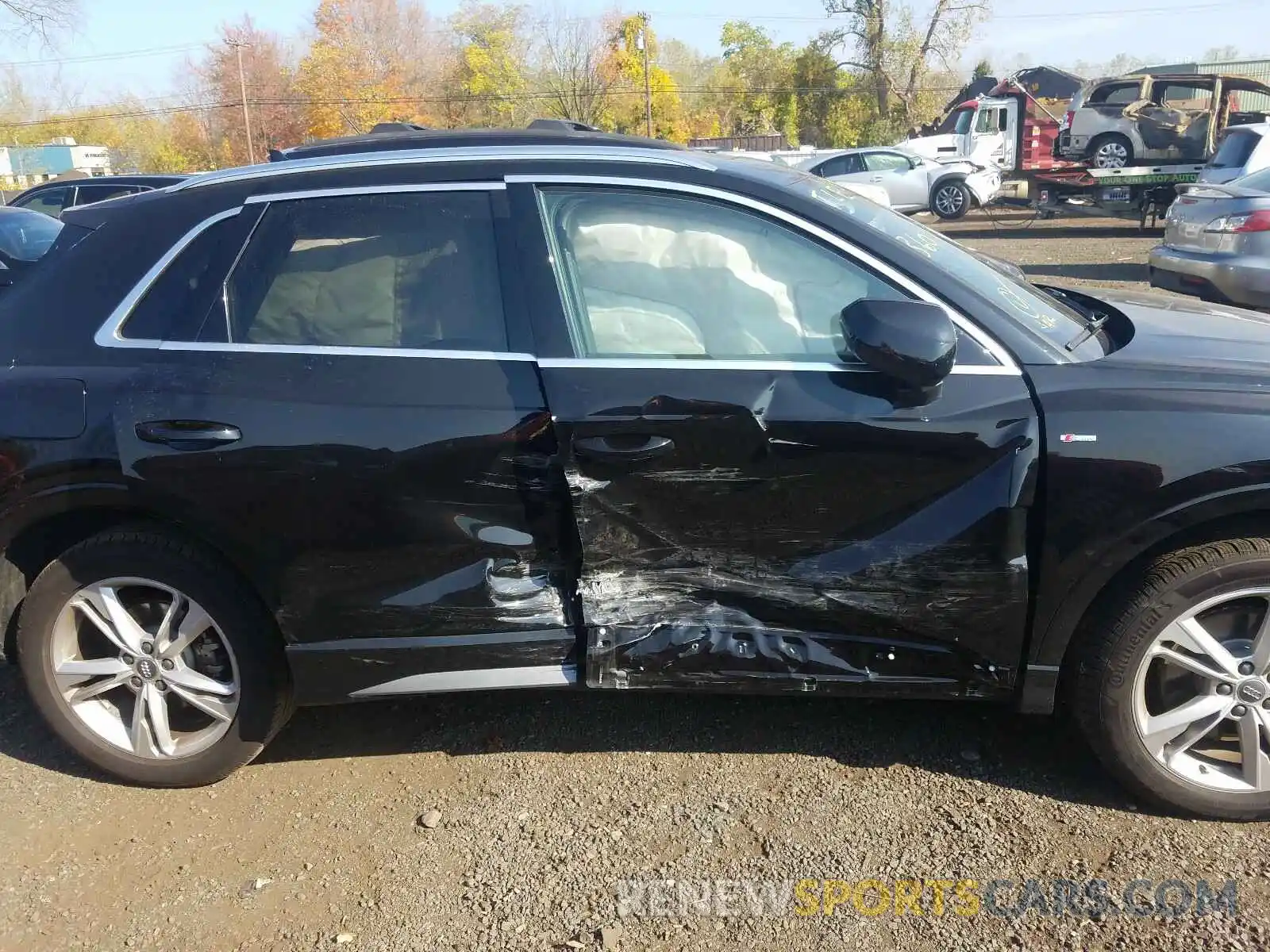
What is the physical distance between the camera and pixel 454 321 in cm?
288

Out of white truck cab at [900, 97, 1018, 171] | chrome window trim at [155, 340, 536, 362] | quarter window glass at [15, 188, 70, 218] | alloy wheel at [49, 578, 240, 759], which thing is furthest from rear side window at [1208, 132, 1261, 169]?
quarter window glass at [15, 188, 70, 218]

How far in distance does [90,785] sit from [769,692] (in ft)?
7.28

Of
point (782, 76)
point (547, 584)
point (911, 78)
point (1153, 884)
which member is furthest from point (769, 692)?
point (782, 76)

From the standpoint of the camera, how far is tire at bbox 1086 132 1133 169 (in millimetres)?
20797

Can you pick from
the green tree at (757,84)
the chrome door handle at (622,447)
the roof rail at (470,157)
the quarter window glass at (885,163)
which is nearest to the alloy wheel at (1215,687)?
the chrome door handle at (622,447)

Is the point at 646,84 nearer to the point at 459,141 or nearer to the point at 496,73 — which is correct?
the point at 496,73

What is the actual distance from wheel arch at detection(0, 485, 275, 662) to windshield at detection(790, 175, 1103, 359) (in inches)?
80.6

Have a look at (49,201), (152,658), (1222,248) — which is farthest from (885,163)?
(152,658)

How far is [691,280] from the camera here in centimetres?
288

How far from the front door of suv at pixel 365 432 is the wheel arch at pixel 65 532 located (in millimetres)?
49

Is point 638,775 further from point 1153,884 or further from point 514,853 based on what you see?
point 1153,884

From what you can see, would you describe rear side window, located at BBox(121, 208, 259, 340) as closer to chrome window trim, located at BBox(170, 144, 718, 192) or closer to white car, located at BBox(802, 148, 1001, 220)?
chrome window trim, located at BBox(170, 144, 718, 192)

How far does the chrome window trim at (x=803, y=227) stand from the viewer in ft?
8.86

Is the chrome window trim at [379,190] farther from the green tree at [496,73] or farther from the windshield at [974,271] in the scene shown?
the green tree at [496,73]
